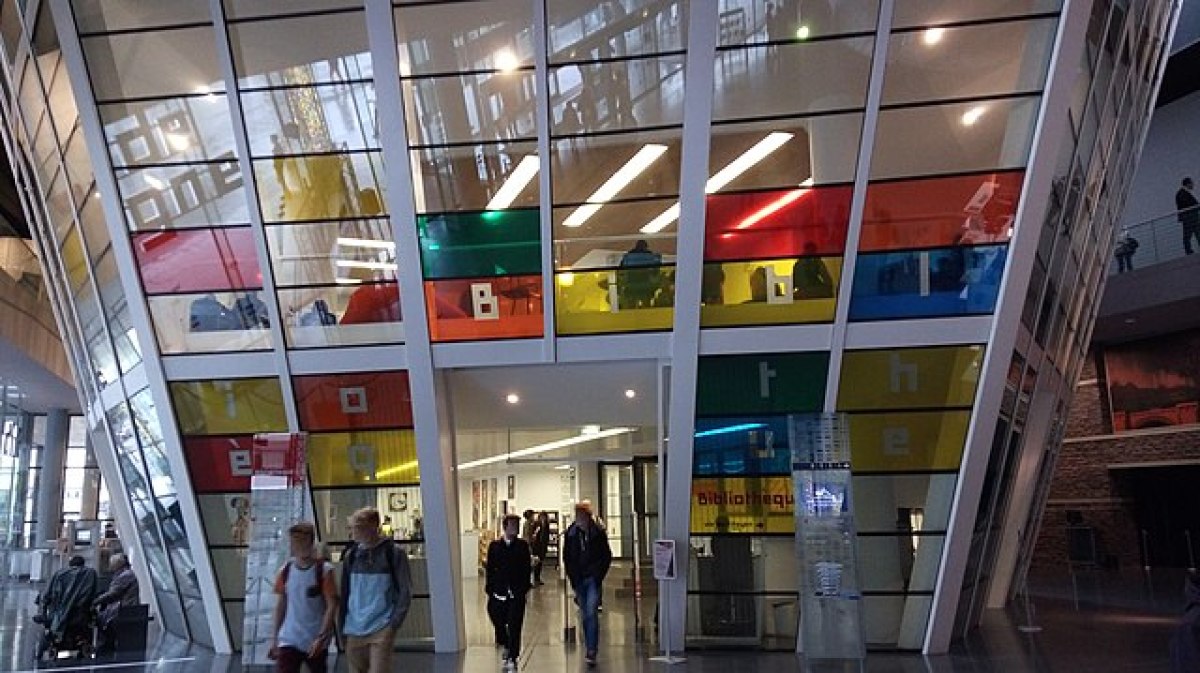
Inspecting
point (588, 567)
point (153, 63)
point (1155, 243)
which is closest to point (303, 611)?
point (588, 567)

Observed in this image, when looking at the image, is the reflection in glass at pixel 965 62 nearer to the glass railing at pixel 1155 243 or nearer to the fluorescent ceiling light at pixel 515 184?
the fluorescent ceiling light at pixel 515 184

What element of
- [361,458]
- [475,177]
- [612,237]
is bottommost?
[361,458]

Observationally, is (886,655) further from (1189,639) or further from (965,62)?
(965,62)

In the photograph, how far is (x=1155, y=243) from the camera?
22844mm

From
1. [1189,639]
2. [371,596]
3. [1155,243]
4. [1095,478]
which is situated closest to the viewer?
[371,596]

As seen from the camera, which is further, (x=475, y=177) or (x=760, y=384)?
(x=475, y=177)

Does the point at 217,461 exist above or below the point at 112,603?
above

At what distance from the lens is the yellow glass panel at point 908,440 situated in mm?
10977

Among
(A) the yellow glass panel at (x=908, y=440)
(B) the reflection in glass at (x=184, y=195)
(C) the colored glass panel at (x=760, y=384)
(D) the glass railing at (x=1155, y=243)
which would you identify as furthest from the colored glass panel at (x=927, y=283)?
(D) the glass railing at (x=1155, y=243)

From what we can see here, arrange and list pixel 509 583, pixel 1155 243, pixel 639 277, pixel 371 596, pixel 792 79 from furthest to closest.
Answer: pixel 1155 243 < pixel 639 277 < pixel 792 79 < pixel 509 583 < pixel 371 596

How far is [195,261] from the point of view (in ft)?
39.0

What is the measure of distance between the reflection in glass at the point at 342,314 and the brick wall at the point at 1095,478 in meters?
21.3

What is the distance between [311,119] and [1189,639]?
10.3 metres

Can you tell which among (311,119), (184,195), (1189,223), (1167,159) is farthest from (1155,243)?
(184,195)
